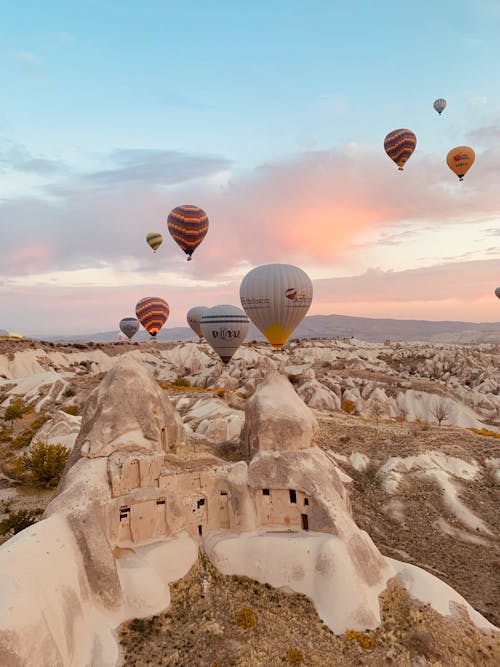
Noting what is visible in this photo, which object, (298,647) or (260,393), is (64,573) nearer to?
(298,647)

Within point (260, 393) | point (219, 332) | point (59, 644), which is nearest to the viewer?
point (59, 644)

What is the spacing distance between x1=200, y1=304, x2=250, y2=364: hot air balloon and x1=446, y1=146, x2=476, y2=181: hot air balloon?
142 ft

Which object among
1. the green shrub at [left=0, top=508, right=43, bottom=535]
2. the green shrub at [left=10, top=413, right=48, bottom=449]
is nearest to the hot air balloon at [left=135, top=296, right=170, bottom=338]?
the green shrub at [left=10, top=413, right=48, bottom=449]

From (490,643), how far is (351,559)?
580 cm

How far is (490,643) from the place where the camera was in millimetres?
16531

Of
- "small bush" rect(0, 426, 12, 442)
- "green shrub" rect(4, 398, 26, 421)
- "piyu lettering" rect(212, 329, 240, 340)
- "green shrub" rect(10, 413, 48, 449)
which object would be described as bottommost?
"small bush" rect(0, 426, 12, 442)

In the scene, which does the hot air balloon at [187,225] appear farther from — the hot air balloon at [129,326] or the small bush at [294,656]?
the hot air balloon at [129,326]

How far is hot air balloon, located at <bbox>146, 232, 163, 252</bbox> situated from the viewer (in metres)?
78.2

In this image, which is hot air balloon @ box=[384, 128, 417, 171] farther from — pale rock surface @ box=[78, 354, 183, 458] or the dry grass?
the dry grass

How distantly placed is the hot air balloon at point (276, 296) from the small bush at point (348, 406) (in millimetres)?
27755

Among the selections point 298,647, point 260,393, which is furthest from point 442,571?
point 260,393

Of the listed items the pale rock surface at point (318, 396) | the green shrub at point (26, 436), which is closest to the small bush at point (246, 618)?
the green shrub at point (26, 436)

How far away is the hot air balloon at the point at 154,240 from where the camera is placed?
78188 millimetres

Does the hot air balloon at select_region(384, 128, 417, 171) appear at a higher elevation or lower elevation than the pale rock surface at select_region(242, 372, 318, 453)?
higher
